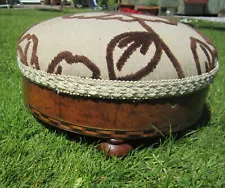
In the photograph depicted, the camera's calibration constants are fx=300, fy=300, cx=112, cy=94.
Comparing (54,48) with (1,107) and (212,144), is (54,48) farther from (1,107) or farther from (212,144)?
(212,144)

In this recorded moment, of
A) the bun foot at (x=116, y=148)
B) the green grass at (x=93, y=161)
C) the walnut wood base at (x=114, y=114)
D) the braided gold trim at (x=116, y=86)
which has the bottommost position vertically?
the green grass at (x=93, y=161)

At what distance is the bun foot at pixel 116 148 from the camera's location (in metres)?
1.14

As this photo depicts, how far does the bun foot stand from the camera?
3.74ft

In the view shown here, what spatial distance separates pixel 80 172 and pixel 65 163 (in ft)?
0.27

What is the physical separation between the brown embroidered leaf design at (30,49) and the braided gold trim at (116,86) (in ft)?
0.11

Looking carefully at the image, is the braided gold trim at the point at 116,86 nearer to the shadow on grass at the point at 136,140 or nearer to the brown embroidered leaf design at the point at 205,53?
the brown embroidered leaf design at the point at 205,53

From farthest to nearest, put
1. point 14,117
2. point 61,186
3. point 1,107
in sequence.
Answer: point 1,107
point 14,117
point 61,186

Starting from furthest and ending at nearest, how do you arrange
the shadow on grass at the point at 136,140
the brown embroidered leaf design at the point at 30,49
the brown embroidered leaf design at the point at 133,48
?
the shadow on grass at the point at 136,140
the brown embroidered leaf design at the point at 30,49
the brown embroidered leaf design at the point at 133,48

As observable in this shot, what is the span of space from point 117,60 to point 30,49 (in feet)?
1.16

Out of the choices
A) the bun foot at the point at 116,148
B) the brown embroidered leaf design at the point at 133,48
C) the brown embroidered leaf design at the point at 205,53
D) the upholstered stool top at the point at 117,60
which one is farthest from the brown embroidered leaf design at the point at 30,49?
the brown embroidered leaf design at the point at 205,53

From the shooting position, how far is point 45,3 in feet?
62.7

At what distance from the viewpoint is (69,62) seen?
1.01 m

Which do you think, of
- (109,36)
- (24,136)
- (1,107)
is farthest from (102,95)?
(1,107)

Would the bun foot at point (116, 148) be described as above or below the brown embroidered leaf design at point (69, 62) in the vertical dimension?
below
